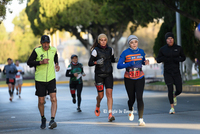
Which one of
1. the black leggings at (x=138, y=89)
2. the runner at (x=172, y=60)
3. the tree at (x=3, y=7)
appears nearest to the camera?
the black leggings at (x=138, y=89)

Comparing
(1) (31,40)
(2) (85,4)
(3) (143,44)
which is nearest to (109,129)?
(2) (85,4)

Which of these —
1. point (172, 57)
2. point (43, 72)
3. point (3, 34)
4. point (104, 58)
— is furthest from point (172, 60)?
point (3, 34)

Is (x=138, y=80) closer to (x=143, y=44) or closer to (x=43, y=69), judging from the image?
(x=43, y=69)

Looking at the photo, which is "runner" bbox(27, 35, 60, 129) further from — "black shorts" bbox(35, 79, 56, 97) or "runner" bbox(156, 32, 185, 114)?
"runner" bbox(156, 32, 185, 114)

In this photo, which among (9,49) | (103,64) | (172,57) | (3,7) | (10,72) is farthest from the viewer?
(9,49)

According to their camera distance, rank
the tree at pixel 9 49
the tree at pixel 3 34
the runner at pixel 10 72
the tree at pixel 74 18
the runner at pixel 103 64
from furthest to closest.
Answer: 1. the tree at pixel 3 34
2. the tree at pixel 9 49
3. the tree at pixel 74 18
4. the runner at pixel 10 72
5. the runner at pixel 103 64

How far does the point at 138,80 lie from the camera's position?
7.54 metres

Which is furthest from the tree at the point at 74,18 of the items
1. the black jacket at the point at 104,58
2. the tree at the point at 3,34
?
the tree at the point at 3,34

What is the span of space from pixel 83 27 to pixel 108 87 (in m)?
28.8

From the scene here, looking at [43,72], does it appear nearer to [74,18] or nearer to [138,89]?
[138,89]

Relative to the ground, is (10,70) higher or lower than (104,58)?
lower

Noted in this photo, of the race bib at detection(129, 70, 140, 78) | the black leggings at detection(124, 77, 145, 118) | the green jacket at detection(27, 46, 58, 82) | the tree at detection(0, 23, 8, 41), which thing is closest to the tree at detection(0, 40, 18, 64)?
the tree at detection(0, 23, 8, 41)

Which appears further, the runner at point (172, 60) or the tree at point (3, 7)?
the tree at point (3, 7)

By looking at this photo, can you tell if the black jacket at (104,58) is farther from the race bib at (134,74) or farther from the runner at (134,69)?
the race bib at (134,74)
